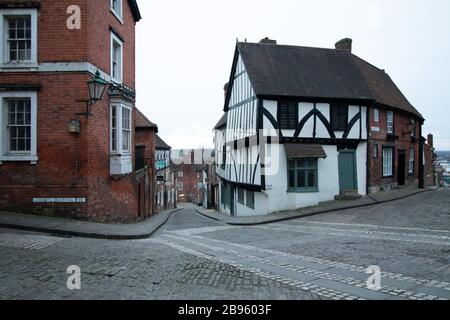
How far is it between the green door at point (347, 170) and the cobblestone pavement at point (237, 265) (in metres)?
7.94

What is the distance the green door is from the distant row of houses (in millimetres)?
58

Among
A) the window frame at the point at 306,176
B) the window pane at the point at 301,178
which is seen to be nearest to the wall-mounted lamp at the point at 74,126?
the window frame at the point at 306,176

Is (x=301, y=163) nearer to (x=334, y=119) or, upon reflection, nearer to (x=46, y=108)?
(x=334, y=119)

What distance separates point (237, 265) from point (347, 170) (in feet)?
46.7

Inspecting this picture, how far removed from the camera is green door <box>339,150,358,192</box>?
64.6ft

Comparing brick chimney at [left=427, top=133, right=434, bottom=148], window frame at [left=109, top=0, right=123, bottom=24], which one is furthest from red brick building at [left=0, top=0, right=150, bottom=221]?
brick chimney at [left=427, top=133, right=434, bottom=148]

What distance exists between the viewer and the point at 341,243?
9.91 meters

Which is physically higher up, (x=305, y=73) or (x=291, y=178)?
(x=305, y=73)

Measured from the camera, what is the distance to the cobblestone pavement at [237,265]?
5.57 m

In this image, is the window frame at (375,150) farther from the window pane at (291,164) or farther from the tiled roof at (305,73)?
the window pane at (291,164)

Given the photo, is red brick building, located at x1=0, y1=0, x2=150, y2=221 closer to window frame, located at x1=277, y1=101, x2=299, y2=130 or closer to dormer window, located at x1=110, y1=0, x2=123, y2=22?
dormer window, located at x1=110, y1=0, x2=123, y2=22

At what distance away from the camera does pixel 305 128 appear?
1878 centimetres

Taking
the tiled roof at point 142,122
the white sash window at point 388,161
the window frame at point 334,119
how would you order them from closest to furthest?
the window frame at point 334,119
the white sash window at point 388,161
the tiled roof at point 142,122

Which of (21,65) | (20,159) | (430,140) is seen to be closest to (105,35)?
(21,65)
